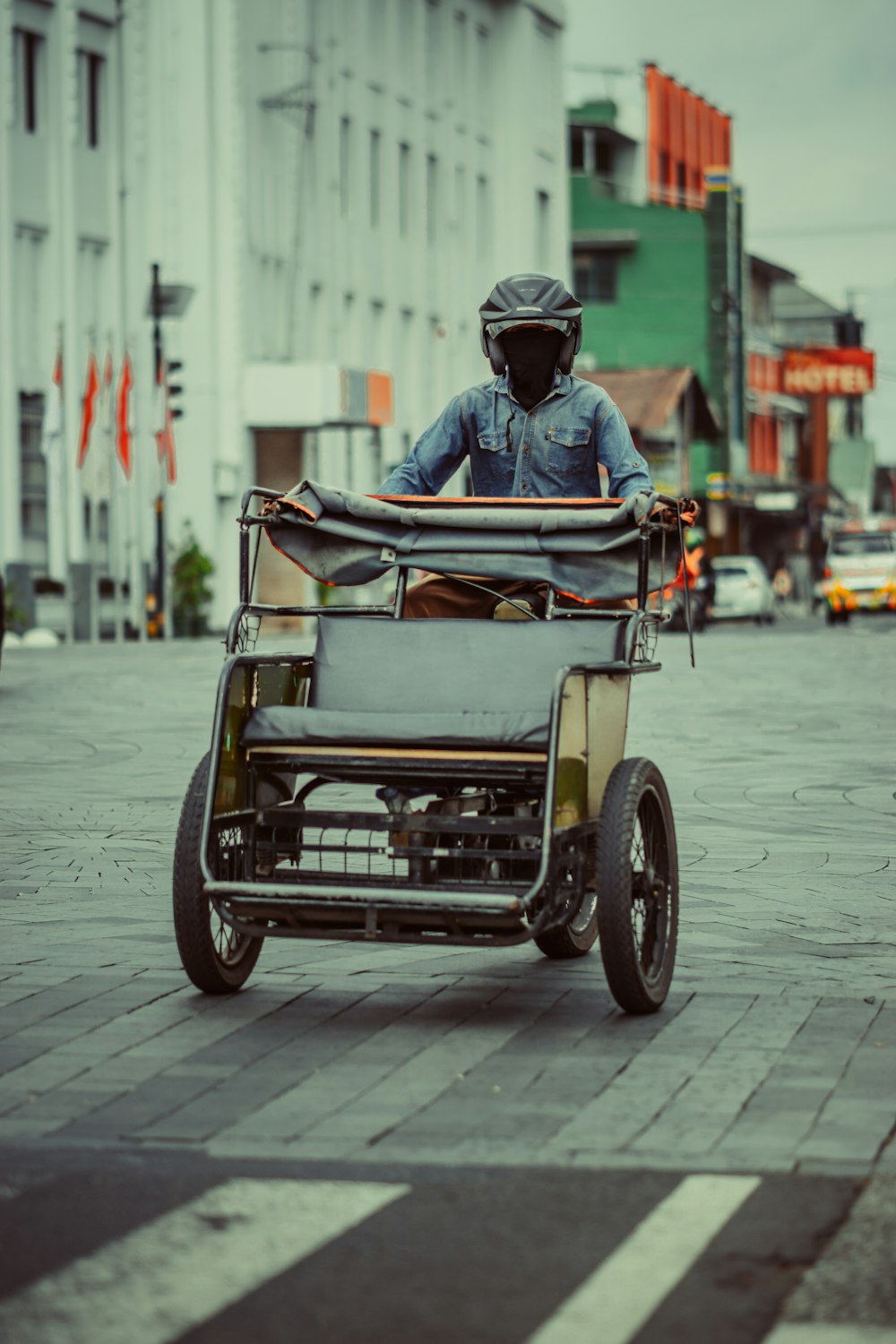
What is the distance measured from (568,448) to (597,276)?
75.2 metres

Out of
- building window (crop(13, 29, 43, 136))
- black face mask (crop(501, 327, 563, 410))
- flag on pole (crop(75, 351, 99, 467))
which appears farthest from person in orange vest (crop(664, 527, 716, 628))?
black face mask (crop(501, 327, 563, 410))

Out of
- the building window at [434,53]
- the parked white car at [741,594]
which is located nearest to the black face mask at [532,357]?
the parked white car at [741,594]

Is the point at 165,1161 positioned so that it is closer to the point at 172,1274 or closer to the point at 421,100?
the point at 172,1274

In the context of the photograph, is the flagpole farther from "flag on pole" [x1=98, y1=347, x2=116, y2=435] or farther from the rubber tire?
the rubber tire

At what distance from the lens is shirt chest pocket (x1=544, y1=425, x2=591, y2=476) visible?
7.66 m

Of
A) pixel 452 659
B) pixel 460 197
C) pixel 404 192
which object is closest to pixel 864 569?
pixel 404 192

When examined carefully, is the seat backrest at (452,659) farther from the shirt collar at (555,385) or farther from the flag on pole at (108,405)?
the flag on pole at (108,405)

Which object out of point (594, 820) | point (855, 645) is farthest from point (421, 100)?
point (594, 820)

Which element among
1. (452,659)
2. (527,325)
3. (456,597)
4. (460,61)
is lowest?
(452,659)

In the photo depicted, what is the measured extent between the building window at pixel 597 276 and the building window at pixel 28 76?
138 ft

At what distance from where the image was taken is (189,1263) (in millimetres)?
4352

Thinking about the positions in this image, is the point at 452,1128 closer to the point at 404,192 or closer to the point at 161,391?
the point at 161,391

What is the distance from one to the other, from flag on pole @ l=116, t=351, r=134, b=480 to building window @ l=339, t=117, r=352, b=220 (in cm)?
1479

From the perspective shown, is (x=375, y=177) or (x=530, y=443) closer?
(x=530, y=443)
